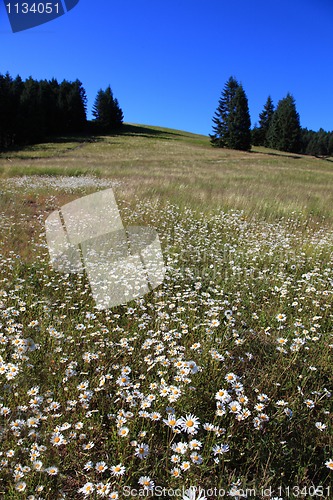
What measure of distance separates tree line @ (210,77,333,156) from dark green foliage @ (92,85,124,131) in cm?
3101

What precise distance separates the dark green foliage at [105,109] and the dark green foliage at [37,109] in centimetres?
377

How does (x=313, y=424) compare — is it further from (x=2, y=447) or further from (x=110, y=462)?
(x=2, y=447)

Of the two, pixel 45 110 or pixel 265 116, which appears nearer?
pixel 45 110

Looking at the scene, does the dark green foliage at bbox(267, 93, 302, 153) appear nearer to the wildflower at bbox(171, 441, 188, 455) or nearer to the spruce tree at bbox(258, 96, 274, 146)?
the spruce tree at bbox(258, 96, 274, 146)

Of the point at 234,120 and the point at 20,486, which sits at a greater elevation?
the point at 234,120

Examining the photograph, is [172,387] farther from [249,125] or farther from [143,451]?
[249,125]

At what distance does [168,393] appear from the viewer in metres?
2.47

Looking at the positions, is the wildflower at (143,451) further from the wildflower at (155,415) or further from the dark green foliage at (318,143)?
the dark green foliage at (318,143)

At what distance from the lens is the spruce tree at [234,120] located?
60625 millimetres

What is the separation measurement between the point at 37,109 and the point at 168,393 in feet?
234

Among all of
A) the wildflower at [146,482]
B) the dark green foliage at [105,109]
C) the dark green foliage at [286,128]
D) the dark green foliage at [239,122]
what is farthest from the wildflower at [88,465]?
the dark green foliage at [105,109]

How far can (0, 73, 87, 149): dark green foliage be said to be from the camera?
2212 inches

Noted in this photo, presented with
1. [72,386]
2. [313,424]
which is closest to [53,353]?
[72,386]

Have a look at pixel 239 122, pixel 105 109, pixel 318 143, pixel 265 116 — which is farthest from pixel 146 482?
pixel 318 143
